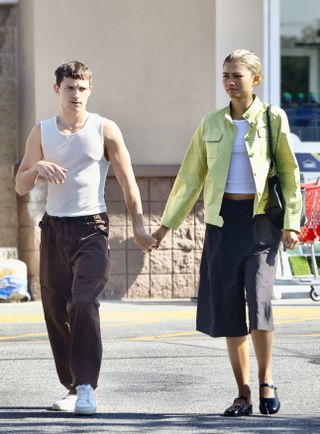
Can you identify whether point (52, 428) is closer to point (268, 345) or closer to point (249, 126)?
point (268, 345)

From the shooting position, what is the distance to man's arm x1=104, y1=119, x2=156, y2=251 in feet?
24.7

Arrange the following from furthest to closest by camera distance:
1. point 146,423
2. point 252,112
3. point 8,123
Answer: point 8,123
point 252,112
point 146,423

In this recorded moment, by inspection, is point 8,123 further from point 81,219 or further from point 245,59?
point 245,59

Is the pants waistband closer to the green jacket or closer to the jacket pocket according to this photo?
the green jacket

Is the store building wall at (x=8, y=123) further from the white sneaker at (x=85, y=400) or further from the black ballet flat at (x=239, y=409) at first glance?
the black ballet flat at (x=239, y=409)

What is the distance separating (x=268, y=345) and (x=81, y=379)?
1003mm

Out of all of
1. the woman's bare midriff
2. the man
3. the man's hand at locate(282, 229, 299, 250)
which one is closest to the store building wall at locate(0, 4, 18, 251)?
the man

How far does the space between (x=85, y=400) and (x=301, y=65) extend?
8251mm

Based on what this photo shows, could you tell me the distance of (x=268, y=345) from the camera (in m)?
7.22

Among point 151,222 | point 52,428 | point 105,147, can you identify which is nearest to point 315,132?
point 151,222

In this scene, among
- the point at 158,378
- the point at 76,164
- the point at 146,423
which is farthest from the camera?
the point at 158,378

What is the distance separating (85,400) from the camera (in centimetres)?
727

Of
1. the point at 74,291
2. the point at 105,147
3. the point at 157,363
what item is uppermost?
the point at 105,147

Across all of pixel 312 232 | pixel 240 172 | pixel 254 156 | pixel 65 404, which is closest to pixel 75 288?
pixel 65 404
